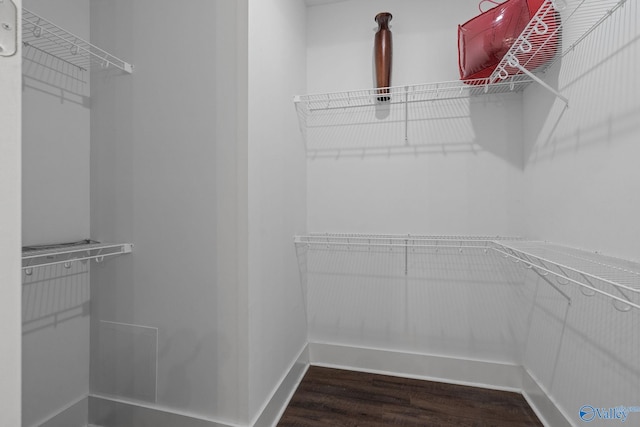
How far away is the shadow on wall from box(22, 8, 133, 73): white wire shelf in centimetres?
92

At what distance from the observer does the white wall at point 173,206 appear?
1.29 metres

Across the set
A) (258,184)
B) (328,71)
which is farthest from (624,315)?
(328,71)

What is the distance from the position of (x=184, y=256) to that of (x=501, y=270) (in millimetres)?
1688

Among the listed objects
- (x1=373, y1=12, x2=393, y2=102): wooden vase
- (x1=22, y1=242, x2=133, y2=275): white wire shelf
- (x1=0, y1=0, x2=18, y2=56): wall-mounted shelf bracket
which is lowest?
(x1=22, y1=242, x2=133, y2=275): white wire shelf

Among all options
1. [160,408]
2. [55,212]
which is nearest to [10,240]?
[55,212]

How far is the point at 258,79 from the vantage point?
1.35 m

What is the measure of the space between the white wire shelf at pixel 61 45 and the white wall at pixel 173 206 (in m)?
0.07

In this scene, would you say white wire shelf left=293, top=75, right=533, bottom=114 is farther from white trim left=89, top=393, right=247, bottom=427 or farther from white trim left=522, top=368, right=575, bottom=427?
white trim left=89, top=393, right=247, bottom=427

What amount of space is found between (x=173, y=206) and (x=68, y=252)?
1.43ft

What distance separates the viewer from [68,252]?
4.10 ft

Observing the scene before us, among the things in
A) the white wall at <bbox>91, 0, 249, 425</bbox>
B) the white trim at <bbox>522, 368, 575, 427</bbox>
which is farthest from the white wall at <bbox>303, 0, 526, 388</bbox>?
the white wall at <bbox>91, 0, 249, 425</bbox>

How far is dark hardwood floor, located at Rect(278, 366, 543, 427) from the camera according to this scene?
4.78ft

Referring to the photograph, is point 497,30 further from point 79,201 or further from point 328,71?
point 79,201

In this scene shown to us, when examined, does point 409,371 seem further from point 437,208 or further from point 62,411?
point 62,411
